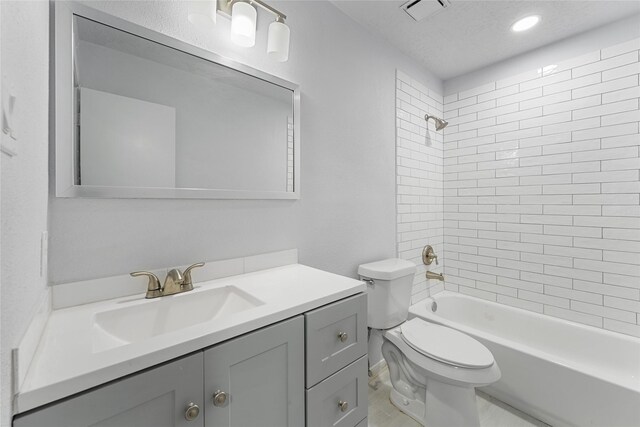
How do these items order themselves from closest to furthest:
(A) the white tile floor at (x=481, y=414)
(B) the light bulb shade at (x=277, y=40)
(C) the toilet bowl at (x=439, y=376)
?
(B) the light bulb shade at (x=277, y=40), (C) the toilet bowl at (x=439, y=376), (A) the white tile floor at (x=481, y=414)

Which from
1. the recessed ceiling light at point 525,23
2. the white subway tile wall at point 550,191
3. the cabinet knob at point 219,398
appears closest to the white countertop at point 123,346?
the cabinet knob at point 219,398

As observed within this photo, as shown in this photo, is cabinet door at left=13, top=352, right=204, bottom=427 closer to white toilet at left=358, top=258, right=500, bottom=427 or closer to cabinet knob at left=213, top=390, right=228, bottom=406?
cabinet knob at left=213, top=390, right=228, bottom=406

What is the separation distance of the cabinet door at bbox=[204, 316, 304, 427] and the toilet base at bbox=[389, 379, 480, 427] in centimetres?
96

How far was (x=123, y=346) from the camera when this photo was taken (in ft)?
2.07

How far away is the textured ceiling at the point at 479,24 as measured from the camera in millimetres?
1688

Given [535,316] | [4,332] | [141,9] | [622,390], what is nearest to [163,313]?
[4,332]

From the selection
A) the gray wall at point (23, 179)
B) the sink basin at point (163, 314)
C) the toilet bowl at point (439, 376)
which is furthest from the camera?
the toilet bowl at point (439, 376)

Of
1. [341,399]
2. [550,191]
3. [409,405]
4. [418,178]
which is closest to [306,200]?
[341,399]

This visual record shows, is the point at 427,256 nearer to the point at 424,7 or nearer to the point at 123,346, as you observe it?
the point at 424,7

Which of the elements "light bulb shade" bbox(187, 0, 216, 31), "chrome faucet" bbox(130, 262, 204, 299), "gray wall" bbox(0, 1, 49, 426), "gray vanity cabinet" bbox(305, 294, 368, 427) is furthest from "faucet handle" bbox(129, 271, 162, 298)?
"light bulb shade" bbox(187, 0, 216, 31)

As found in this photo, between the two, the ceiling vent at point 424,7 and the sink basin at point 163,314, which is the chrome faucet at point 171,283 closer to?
the sink basin at point 163,314

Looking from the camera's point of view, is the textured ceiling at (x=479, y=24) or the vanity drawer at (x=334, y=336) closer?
the vanity drawer at (x=334, y=336)

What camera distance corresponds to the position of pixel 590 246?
75.9 inches

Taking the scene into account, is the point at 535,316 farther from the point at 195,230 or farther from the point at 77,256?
the point at 77,256
